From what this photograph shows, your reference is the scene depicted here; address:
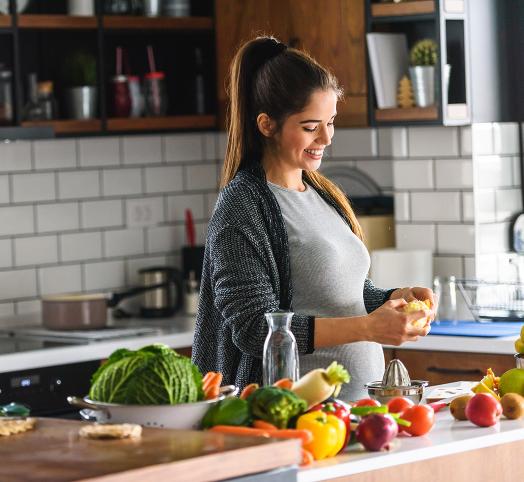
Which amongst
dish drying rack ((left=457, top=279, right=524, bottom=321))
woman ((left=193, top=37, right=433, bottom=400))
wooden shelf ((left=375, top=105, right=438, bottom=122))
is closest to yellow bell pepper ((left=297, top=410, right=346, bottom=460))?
woman ((left=193, top=37, right=433, bottom=400))

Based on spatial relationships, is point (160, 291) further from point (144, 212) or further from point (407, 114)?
point (407, 114)

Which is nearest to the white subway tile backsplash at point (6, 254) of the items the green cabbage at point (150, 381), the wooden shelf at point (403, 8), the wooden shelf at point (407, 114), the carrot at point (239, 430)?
the wooden shelf at point (407, 114)

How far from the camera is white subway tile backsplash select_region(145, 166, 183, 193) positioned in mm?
5355

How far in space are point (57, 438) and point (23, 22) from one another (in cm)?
274

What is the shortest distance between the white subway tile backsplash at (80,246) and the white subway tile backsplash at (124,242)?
0.14ft

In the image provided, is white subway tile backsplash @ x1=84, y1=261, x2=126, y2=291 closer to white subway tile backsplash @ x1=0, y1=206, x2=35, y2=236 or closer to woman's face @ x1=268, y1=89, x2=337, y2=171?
Answer: white subway tile backsplash @ x1=0, y1=206, x2=35, y2=236

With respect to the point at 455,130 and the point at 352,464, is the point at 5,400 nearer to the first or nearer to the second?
the point at 455,130

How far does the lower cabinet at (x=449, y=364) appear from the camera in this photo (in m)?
4.19

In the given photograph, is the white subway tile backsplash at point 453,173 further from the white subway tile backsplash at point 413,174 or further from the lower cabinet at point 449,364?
the lower cabinet at point 449,364

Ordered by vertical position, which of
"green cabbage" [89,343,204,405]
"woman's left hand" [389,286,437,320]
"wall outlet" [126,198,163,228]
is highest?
"wall outlet" [126,198,163,228]

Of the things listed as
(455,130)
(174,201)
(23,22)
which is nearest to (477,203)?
(455,130)

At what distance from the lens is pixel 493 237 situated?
479cm

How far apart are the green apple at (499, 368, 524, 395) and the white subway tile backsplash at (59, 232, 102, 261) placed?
2.53m

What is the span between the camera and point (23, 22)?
4691 mm
